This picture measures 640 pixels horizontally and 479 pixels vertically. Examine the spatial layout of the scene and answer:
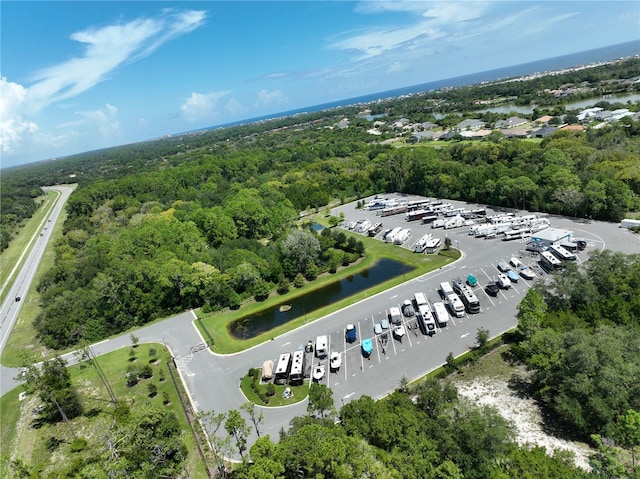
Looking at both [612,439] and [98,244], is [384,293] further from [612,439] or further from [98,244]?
[98,244]

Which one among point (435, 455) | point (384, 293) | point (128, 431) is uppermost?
point (128, 431)

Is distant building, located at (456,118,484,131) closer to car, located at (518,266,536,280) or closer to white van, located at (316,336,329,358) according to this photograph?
car, located at (518,266,536,280)

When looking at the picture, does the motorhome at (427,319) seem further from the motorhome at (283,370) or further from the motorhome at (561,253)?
the motorhome at (561,253)

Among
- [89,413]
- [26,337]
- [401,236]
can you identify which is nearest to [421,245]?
[401,236]

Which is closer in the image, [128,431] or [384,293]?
[128,431]

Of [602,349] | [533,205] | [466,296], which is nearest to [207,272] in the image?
[466,296]

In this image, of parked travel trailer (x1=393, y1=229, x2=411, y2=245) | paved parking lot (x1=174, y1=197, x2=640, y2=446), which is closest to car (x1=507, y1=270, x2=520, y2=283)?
paved parking lot (x1=174, y1=197, x2=640, y2=446)
